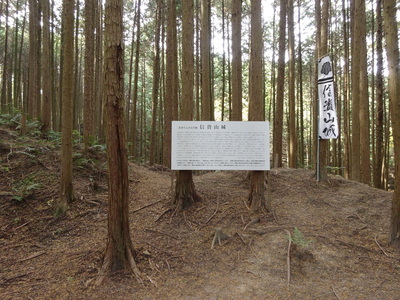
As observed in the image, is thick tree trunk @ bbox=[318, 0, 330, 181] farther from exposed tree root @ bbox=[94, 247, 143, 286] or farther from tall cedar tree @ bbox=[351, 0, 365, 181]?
exposed tree root @ bbox=[94, 247, 143, 286]

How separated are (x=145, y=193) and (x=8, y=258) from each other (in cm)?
323

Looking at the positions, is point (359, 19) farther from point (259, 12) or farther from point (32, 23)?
point (32, 23)

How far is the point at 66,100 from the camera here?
17.2ft

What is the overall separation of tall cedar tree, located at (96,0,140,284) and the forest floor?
0.76ft

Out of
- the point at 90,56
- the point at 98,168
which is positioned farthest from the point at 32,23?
the point at 98,168

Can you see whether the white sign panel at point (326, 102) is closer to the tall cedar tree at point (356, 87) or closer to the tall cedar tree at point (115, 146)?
the tall cedar tree at point (356, 87)

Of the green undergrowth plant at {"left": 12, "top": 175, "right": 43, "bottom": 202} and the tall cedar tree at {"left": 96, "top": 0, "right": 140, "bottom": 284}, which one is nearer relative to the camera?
the tall cedar tree at {"left": 96, "top": 0, "right": 140, "bottom": 284}

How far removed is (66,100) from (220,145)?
11.0 feet

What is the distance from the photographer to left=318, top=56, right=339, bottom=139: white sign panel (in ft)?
22.7

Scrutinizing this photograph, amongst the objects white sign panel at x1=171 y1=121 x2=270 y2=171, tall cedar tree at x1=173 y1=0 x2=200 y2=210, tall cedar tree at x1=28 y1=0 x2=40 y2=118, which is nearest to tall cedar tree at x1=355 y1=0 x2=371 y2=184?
white sign panel at x1=171 y1=121 x2=270 y2=171

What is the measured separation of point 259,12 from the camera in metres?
5.56

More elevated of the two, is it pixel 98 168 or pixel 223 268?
pixel 98 168

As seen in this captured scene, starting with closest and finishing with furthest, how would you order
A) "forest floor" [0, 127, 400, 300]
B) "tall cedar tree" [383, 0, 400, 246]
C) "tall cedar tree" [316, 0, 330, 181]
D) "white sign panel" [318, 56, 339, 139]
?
"forest floor" [0, 127, 400, 300] < "tall cedar tree" [383, 0, 400, 246] < "white sign panel" [318, 56, 339, 139] < "tall cedar tree" [316, 0, 330, 181]

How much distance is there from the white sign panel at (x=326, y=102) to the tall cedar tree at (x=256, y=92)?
264cm
